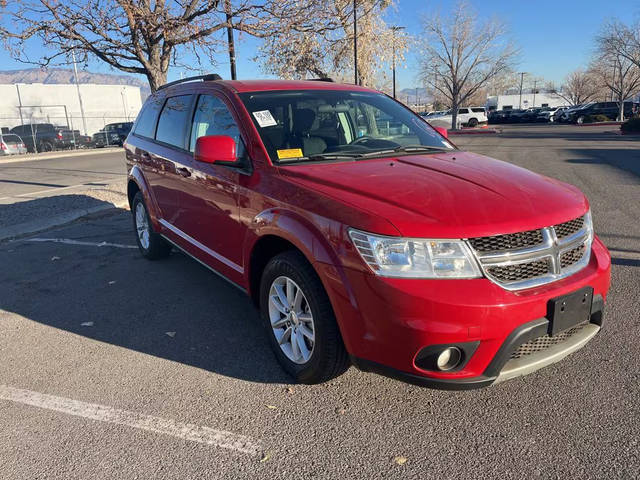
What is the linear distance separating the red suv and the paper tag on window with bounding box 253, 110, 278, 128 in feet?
0.04

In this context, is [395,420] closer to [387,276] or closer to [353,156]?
[387,276]

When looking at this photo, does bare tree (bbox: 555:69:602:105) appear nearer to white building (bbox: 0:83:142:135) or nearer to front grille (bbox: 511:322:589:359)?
white building (bbox: 0:83:142:135)

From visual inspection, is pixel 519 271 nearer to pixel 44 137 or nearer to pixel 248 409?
pixel 248 409

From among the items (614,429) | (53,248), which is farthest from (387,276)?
(53,248)

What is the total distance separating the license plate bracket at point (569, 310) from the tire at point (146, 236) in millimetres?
4054

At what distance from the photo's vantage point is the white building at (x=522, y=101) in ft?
256

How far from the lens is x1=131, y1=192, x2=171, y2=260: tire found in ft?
18.3

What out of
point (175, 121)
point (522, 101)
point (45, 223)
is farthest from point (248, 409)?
point (522, 101)

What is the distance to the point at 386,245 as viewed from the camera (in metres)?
2.44

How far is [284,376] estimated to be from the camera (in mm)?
3232

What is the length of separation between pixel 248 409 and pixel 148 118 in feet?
12.7

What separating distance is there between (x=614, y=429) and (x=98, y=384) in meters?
2.98

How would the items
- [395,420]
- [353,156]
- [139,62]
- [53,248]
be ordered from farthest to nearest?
[139,62] < [53,248] < [353,156] < [395,420]

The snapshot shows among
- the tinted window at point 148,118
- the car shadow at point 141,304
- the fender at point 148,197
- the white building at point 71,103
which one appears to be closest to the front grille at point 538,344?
the car shadow at point 141,304
